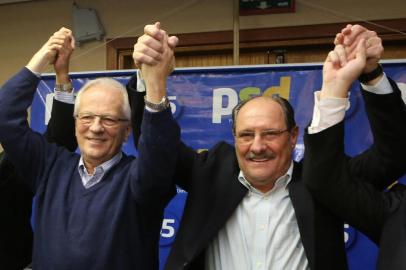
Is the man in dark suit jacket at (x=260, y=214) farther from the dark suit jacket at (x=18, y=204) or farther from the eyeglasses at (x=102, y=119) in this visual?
the dark suit jacket at (x=18, y=204)

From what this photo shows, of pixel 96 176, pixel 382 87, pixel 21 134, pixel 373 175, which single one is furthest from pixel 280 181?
pixel 21 134

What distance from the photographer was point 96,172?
1.07 metres

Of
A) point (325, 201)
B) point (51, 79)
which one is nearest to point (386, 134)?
point (325, 201)

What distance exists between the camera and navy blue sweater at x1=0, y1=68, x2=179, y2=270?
3.07 feet

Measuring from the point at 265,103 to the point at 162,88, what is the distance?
268mm

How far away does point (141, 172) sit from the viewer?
94 cm

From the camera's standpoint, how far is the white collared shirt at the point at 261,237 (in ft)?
3.17

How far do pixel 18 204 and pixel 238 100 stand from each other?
0.95m

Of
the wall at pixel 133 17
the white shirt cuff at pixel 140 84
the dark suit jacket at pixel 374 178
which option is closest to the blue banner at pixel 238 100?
the wall at pixel 133 17

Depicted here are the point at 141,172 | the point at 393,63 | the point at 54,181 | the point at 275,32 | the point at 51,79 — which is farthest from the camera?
the point at 275,32

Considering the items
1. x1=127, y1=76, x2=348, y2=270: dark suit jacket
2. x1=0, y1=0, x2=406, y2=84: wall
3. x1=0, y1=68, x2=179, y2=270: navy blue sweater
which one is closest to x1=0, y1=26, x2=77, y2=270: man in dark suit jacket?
x1=0, y1=68, x2=179, y2=270: navy blue sweater

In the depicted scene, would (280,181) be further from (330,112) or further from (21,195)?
(21,195)

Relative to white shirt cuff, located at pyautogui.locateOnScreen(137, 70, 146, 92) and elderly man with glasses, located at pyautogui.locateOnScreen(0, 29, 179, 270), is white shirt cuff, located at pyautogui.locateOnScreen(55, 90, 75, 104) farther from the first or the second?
white shirt cuff, located at pyautogui.locateOnScreen(137, 70, 146, 92)

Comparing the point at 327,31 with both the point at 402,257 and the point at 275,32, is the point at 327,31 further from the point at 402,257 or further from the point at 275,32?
the point at 402,257
